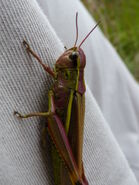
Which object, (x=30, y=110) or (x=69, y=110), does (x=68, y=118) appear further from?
(x=30, y=110)

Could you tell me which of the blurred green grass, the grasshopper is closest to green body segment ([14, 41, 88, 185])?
the grasshopper

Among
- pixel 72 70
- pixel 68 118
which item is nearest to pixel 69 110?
pixel 68 118

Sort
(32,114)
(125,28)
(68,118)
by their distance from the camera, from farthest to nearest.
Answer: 1. (125,28)
2. (68,118)
3. (32,114)

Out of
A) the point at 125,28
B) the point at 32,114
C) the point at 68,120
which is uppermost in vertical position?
the point at 32,114

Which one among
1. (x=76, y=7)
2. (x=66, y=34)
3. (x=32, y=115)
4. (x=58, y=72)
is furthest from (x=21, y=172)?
(x=76, y=7)

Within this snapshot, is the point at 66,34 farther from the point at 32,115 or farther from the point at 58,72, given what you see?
the point at 32,115

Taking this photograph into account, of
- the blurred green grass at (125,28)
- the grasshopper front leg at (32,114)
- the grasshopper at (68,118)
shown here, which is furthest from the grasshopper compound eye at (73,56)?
the blurred green grass at (125,28)

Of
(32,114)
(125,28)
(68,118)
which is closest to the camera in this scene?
(32,114)
